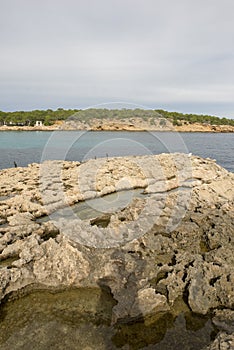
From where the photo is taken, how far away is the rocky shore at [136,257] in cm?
743

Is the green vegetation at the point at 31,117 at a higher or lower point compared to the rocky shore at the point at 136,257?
higher

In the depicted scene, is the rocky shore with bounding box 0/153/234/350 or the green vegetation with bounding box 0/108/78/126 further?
the green vegetation with bounding box 0/108/78/126

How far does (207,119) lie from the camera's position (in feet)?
389

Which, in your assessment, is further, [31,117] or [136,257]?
[31,117]

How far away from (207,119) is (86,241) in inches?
4623

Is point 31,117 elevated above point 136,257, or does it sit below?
above

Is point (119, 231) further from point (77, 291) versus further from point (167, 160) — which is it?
point (167, 160)

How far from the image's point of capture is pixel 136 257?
31.8 feet

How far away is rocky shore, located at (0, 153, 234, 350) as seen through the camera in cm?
743

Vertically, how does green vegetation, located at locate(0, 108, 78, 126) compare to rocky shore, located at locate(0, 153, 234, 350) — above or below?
above

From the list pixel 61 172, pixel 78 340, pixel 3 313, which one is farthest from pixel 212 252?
pixel 61 172

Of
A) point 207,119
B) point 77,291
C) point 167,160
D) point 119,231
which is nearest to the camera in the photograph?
point 77,291

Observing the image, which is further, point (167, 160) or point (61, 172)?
point (167, 160)

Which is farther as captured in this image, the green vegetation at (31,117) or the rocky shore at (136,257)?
the green vegetation at (31,117)
